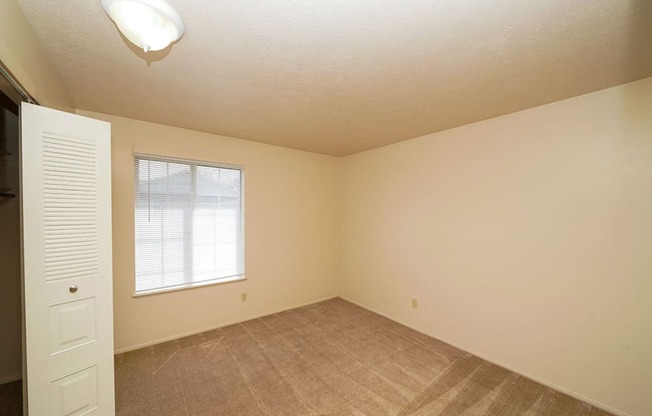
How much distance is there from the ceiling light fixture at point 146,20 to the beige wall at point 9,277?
1.98m

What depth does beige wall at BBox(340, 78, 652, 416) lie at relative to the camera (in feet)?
6.11

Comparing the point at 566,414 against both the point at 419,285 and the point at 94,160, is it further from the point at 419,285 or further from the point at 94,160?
the point at 94,160

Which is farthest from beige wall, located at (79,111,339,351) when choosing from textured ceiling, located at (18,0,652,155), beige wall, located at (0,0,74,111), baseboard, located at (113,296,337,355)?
beige wall, located at (0,0,74,111)

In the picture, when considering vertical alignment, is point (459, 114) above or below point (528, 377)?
above

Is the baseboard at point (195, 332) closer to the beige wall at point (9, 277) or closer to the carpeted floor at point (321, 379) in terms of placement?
the carpeted floor at point (321, 379)

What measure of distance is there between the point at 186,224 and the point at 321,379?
2.31 metres

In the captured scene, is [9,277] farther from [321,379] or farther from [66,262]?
[321,379]

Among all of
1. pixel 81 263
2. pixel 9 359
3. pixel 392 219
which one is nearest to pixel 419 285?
pixel 392 219

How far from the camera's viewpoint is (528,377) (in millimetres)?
2307

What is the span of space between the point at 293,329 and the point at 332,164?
2694 mm

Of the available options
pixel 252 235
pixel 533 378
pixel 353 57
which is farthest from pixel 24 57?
pixel 533 378

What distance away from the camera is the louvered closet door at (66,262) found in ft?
4.25

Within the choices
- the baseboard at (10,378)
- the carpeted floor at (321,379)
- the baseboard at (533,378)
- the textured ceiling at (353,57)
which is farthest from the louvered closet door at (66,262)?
the baseboard at (533,378)

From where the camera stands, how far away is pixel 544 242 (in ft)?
7.42
